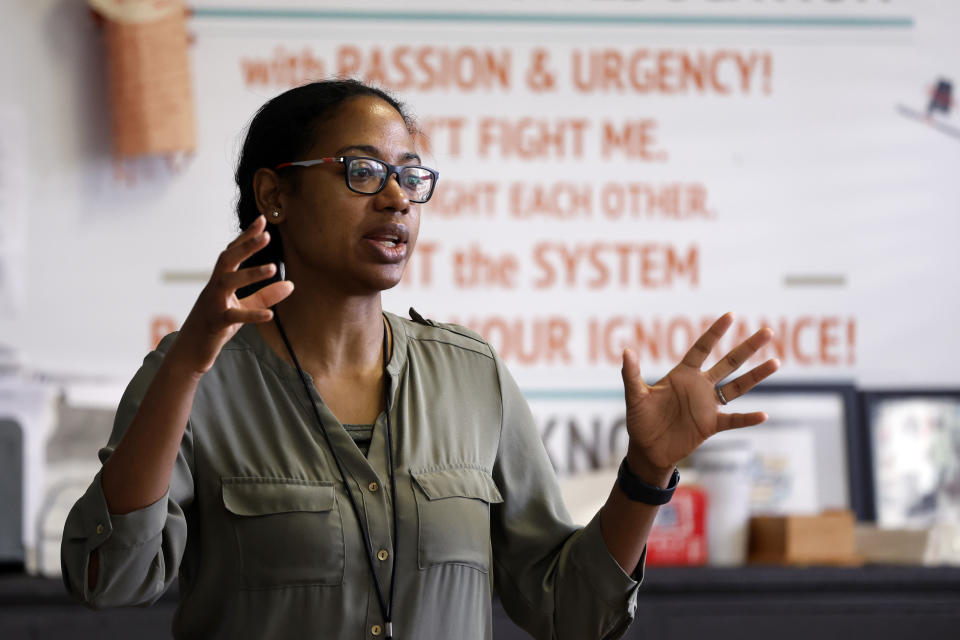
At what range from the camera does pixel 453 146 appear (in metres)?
3.15

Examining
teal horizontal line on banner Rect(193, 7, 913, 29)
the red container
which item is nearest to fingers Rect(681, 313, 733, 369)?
the red container

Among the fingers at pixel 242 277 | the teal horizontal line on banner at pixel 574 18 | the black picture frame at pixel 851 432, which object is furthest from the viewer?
the black picture frame at pixel 851 432

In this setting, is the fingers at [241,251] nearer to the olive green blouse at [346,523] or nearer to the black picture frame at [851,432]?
the olive green blouse at [346,523]

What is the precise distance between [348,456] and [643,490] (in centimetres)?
38

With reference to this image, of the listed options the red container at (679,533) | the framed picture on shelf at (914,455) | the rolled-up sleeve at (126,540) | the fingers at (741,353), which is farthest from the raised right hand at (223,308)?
the framed picture on shelf at (914,455)

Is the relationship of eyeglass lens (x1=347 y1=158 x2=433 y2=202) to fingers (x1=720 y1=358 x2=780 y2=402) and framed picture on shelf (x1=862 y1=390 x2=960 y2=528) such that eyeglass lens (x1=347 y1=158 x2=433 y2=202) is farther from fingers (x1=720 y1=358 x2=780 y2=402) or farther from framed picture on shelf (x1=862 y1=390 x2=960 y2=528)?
framed picture on shelf (x1=862 y1=390 x2=960 y2=528)

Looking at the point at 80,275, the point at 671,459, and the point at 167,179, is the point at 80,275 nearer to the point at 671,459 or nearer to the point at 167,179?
the point at 167,179

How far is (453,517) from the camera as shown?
146cm

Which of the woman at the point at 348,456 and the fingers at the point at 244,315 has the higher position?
the fingers at the point at 244,315

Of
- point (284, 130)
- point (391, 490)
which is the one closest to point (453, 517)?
point (391, 490)

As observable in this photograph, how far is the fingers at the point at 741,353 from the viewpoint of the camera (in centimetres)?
137

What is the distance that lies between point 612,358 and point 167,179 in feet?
4.35

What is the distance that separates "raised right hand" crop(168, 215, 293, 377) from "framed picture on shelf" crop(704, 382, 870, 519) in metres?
2.21

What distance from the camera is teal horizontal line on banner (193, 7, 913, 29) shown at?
10.2 feet
